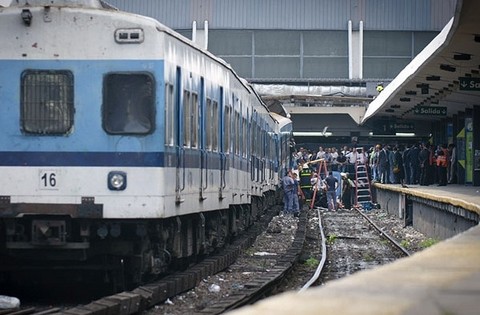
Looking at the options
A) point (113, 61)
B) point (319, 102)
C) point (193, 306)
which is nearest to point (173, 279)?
point (193, 306)

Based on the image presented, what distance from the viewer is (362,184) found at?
45.6 metres

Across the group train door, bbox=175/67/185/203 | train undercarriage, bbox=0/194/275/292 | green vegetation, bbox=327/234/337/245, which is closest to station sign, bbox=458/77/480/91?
green vegetation, bbox=327/234/337/245

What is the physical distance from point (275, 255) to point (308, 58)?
41.5m

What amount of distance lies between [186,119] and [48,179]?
7.45ft

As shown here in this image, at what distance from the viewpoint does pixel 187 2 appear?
61.0m

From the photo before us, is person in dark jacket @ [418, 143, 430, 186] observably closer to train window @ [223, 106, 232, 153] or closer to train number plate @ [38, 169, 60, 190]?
train window @ [223, 106, 232, 153]

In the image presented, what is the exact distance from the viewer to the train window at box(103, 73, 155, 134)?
1288cm

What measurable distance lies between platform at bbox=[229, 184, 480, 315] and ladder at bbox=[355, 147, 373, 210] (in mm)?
38252

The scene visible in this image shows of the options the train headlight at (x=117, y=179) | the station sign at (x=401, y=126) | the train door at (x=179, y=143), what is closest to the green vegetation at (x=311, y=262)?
the train door at (x=179, y=143)

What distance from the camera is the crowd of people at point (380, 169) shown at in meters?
37.0

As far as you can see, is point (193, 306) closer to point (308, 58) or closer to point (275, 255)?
point (275, 255)

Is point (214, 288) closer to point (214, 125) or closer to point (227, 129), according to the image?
point (214, 125)

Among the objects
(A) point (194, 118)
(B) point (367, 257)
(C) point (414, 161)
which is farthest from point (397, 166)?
(A) point (194, 118)

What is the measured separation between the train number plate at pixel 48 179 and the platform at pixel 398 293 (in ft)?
22.0
